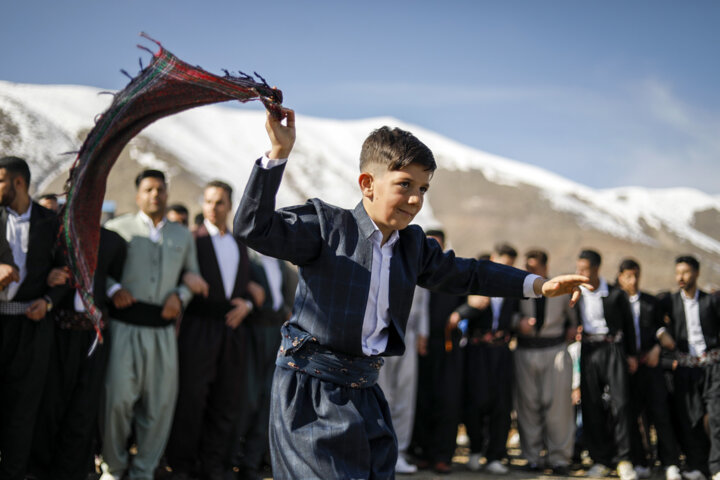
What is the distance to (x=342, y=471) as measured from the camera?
2672 mm

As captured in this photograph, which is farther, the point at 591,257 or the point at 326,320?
the point at 591,257

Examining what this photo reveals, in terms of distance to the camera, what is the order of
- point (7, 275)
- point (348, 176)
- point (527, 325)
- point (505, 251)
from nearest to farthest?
point (7, 275) < point (527, 325) < point (505, 251) < point (348, 176)

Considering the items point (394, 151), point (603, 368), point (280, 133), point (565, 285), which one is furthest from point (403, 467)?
point (280, 133)

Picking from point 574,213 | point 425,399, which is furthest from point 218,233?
point 574,213

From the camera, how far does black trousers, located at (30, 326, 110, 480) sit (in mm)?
5297

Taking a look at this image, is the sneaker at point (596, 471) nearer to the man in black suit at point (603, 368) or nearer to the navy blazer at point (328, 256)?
the man in black suit at point (603, 368)

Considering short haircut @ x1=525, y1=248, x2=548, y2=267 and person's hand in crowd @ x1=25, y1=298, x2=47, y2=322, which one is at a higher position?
short haircut @ x1=525, y1=248, x2=548, y2=267

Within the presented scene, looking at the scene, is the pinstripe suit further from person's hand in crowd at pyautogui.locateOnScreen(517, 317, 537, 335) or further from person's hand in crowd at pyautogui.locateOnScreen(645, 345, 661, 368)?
person's hand in crowd at pyautogui.locateOnScreen(645, 345, 661, 368)

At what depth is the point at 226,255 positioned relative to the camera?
6.46 metres

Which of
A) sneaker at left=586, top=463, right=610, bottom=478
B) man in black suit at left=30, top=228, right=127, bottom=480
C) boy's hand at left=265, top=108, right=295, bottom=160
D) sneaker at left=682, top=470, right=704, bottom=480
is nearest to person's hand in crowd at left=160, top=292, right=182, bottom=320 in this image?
man in black suit at left=30, top=228, right=127, bottom=480

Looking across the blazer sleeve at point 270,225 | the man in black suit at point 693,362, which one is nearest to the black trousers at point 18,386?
the blazer sleeve at point 270,225

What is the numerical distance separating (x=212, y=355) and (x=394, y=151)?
375 centimetres

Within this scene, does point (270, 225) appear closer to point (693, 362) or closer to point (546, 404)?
point (546, 404)

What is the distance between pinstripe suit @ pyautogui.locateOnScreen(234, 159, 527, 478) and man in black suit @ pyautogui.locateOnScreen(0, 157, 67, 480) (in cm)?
285
